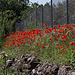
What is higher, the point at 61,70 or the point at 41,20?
the point at 41,20

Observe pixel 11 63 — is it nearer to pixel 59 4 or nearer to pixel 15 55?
pixel 15 55

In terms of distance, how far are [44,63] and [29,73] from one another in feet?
1.64

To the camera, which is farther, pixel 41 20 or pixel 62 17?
pixel 41 20

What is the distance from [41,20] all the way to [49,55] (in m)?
6.79

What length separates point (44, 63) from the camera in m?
3.41

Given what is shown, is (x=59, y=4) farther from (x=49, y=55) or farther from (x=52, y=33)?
(x=49, y=55)

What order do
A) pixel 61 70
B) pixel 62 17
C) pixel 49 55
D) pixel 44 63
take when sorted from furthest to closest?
pixel 62 17 < pixel 49 55 < pixel 44 63 < pixel 61 70

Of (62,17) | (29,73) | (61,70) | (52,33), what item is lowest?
(29,73)

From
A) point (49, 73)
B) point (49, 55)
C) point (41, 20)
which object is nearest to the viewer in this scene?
point (49, 73)

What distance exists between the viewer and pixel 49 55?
4047 millimetres

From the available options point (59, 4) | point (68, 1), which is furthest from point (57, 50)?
point (59, 4)

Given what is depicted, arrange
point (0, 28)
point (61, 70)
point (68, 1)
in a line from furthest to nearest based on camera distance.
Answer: point (0, 28)
point (68, 1)
point (61, 70)

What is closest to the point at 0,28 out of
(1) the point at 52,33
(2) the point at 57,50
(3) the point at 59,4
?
(3) the point at 59,4

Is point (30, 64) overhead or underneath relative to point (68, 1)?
underneath
